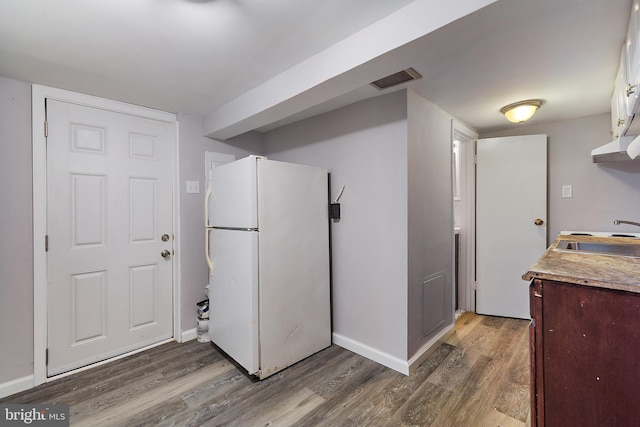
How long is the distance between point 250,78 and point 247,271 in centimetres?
138

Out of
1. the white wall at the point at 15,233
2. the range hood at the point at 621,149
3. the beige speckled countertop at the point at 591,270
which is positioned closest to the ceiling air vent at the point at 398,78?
the range hood at the point at 621,149

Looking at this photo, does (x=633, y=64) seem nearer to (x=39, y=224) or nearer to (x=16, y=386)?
(x=39, y=224)

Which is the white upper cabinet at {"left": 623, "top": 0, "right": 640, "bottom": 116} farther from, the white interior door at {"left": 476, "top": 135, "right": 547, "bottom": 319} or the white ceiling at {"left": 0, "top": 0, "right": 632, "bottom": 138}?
the white interior door at {"left": 476, "top": 135, "right": 547, "bottom": 319}

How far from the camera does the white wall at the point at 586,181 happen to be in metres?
2.57

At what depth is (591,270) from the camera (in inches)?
45.9

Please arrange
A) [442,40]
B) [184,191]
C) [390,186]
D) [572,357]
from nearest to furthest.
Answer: [572,357] → [442,40] → [390,186] → [184,191]

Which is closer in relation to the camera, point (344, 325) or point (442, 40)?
point (442, 40)

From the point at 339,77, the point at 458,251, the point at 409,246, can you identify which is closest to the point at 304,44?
the point at 339,77

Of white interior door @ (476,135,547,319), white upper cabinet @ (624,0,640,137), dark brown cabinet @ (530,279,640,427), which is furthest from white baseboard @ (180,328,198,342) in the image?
white upper cabinet @ (624,0,640,137)

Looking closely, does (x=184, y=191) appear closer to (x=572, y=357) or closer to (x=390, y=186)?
(x=390, y=186)

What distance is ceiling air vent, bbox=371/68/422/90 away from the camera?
1.78m

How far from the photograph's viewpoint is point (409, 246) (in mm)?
2076

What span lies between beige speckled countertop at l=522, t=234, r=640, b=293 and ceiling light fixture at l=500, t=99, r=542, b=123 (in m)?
1.39

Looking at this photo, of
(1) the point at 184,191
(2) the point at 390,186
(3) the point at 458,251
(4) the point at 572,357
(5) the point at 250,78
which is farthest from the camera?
(3) the point at 458,251
